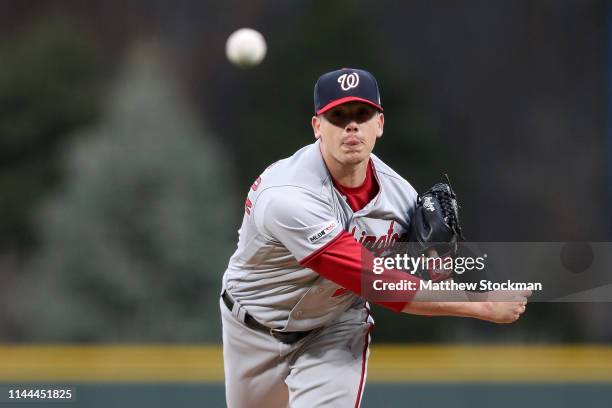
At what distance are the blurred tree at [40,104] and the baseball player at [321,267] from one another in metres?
7.81

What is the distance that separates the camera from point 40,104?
455 inches

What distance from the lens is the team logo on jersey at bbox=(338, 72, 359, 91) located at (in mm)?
3287

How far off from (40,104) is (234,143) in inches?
86.5

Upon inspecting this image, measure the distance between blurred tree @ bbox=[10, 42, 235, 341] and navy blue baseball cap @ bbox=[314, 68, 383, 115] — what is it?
256 inches

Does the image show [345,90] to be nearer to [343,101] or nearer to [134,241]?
[343,101]

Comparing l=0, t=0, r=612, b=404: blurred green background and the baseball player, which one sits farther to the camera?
l=0, t=0, r=612, b=404: blurred green background

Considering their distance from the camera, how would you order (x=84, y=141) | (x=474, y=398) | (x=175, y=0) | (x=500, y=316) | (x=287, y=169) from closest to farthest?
1. (x=500, y=316)
2. (x=287, y=169)
3. (x=474, y=398)
4. (x=84, y=141)
5. (x=175, y=0)

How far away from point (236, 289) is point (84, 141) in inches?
293

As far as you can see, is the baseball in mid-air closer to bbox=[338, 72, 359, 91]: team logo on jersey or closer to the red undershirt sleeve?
bbox=[338, 72, 359, 91]: team logo on jersey

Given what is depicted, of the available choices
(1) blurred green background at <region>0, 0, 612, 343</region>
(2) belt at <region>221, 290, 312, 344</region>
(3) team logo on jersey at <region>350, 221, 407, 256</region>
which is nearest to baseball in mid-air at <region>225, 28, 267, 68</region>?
(2) belt at <region>221, 290, 312, 344</region>

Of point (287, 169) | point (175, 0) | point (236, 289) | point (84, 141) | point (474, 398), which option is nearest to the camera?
point (287, 169)

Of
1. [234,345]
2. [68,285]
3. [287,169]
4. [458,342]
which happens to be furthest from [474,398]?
[68,285]

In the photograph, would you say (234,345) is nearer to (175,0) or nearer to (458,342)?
(458,342)

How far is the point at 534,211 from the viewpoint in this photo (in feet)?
37.2
